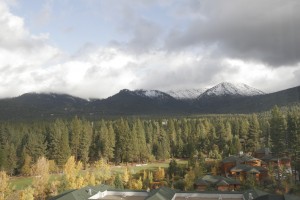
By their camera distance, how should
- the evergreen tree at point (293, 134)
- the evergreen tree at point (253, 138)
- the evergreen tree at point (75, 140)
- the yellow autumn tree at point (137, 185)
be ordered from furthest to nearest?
the evergreen tree at point (253, 138)
the evergreen tree at point (75, 140)
the evergreen tree at point (293, 134)
the yellow autumn tree at point (137, 185)

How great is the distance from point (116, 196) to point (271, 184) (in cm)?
2641

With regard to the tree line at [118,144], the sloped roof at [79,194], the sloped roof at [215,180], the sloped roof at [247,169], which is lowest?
the sloped roof at [215,180]

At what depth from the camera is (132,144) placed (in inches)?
3403

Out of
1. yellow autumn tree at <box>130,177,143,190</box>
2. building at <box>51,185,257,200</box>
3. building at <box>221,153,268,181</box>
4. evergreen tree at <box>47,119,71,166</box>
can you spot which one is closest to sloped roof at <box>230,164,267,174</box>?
building at <box>221,153,268,181</box>

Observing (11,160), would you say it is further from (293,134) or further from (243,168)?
(293,134)

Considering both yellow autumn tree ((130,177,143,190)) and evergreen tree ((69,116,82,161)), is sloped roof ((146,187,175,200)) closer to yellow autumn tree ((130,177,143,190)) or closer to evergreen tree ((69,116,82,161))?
yellow autumn tree ((130,177,143,190))

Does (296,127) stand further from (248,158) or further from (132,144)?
(132,144)

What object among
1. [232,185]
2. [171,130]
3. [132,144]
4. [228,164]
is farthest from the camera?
[171,130]

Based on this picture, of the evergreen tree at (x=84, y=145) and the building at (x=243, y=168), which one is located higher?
the evergreen tree at (x=84, y=145)

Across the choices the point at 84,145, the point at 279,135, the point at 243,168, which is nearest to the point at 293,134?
the point at 279,135

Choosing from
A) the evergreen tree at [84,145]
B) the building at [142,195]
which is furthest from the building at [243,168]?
the evergreen tree at [84,145]

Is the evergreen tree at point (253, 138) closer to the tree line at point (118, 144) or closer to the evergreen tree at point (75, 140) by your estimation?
the tree line at point (118, 144)

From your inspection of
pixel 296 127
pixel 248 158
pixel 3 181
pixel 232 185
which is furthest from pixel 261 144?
pixel 3 181

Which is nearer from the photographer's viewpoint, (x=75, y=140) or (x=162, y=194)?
(x=162, y=194)
